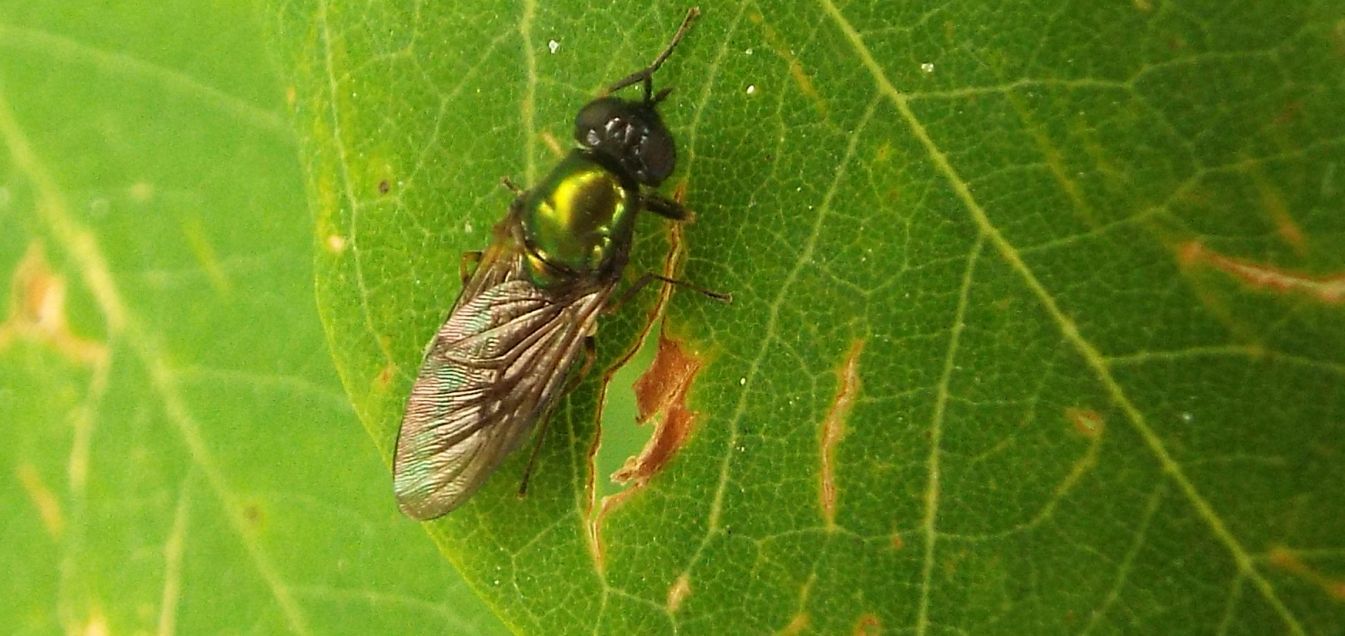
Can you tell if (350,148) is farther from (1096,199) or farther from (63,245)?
(1096,199)

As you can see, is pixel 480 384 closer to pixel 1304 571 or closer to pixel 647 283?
pixel 647 283

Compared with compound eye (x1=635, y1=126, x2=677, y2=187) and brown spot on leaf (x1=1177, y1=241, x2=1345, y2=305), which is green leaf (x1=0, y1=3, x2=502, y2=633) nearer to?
compound eye (x1=635, y1=126, x2=677, y2=187)

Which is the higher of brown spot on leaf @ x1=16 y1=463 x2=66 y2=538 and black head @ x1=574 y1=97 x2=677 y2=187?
black head @ x1=574 y1=97 x2=677 y2=187

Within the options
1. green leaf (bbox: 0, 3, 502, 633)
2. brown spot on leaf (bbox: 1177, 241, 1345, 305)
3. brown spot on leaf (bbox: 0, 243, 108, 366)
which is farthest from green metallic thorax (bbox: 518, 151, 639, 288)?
brown spot on leaf (bbox: 0, 243, 108, 366)

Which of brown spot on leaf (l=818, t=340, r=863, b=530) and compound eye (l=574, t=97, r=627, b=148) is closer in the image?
brown spot on leaf (l=818, t=340, r=863, b=530)

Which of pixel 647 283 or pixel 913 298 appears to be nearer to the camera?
pixel 913 298

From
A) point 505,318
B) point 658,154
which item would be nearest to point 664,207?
point 658,154

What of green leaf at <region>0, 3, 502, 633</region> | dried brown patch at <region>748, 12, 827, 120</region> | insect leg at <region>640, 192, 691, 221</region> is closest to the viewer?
dried brown patch at <region>748, 12, 827, 120</region>
